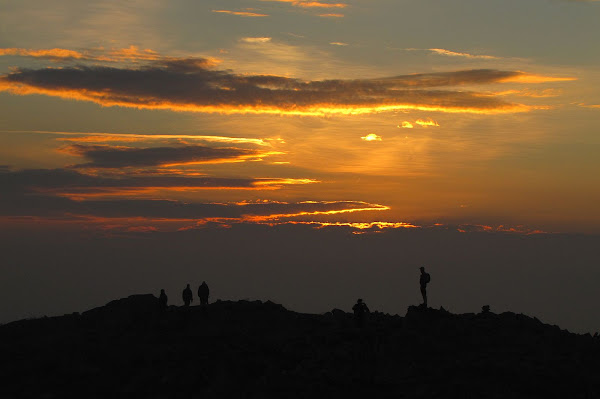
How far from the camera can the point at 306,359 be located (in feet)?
124

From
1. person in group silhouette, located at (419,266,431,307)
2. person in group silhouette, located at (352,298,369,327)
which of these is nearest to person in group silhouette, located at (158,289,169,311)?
person in group silhouette, located at (352,298,369,327)

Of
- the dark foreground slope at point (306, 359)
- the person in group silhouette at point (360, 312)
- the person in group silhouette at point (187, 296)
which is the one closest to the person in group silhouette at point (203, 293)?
the person in group silhouette at point (187, 296)

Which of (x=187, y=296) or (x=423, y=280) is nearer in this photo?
(x=423, y=280)

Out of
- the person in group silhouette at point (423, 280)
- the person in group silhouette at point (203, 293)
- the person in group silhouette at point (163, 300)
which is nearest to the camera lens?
the person in group silhouette at point (423, 280)

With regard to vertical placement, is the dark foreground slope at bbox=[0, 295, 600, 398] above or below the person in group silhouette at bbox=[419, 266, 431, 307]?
below

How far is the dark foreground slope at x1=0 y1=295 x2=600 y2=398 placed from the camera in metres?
33.7

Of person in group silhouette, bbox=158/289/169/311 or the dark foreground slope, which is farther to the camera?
person in group silhouette, bbox=158/289/169/311

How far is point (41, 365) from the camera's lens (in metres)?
37.8

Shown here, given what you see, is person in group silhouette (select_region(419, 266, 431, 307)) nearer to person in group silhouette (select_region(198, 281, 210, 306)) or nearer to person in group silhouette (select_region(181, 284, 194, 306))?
person in group silhouette (select_region(198, 281, 210, 306))

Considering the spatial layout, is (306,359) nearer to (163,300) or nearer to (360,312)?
(360,312)

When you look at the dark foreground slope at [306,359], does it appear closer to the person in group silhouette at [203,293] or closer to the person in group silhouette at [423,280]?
the person in group silhouette at [423,280]

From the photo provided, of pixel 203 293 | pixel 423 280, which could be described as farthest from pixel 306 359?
pixel 203 293

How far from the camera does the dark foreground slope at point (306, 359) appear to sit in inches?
1326

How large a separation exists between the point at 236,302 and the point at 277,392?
59.9 feet
